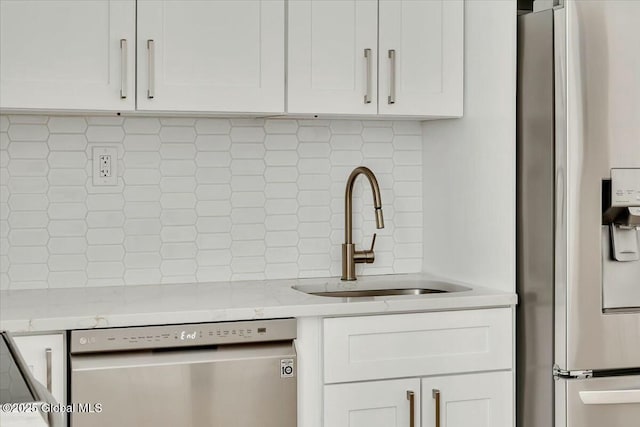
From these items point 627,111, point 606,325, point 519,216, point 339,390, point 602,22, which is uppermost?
point 602,22

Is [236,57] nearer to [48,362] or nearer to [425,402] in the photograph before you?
[48,362]

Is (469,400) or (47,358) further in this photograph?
(469,400)

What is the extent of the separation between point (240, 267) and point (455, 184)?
0.82 m

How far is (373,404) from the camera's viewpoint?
255cm

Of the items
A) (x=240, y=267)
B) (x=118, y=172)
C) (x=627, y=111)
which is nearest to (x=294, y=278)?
(x=240, y=267)

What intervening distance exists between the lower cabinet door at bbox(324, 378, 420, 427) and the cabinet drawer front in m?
0.03

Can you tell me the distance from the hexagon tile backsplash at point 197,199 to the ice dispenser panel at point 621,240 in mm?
876

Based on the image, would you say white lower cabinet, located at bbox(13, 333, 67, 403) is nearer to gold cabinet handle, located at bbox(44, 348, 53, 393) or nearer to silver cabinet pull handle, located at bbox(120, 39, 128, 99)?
gold cabinet handle, located at bbox(44, 348, 53, 393)

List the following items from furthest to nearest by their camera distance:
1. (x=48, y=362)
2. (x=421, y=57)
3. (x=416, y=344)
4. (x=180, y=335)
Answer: (x=421, y=57)
(x=416, y=344)
(x=180, y=335)
(x=48, y=362)

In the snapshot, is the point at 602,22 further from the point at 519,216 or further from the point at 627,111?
the point at 519,216

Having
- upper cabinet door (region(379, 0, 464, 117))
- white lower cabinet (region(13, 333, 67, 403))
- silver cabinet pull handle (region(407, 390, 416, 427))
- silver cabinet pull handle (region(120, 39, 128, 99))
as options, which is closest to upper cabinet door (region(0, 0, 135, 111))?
silver cabinet pull handle (region(120, 39, 128, 99))

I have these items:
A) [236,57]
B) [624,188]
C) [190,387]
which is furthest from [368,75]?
[190,387]

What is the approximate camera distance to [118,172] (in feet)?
9.54

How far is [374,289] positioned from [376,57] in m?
0.83
